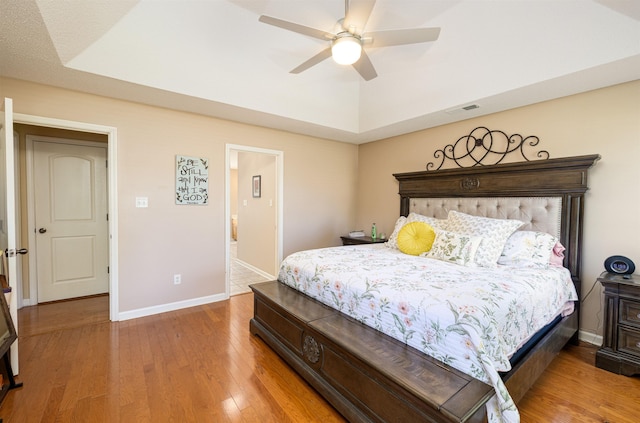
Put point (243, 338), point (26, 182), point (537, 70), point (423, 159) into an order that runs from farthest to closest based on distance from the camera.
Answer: point (423, 159) < point (26, 182) < point (243, 338) < point (537, 70)

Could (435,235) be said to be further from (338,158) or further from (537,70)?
(338,158)

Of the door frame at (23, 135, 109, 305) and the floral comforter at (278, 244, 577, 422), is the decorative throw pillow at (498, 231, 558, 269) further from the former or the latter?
the door frame at (23, 135, 109, 305)

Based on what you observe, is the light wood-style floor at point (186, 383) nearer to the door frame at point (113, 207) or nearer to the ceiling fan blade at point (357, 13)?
the door frame at point (113, 207)

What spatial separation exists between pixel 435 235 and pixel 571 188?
4.07 ft

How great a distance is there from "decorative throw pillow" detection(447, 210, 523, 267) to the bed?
0.82ft

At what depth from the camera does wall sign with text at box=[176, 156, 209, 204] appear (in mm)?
3354

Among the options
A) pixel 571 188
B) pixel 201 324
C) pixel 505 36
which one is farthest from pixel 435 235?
pixel 201 324

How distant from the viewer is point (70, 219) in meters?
3.59

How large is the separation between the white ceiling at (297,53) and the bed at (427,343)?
31.5 inches

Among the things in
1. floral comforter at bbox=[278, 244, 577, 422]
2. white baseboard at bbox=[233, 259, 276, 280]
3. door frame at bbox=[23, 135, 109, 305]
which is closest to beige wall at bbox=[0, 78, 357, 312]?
white baseboard at bbox=[233, 259, 276, 280]

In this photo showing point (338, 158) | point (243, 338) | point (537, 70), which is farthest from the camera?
point (338, 158)

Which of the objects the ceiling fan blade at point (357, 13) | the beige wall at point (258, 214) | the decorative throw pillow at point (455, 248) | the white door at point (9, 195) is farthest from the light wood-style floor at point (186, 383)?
the ceiling fan blade at point (357, 13)

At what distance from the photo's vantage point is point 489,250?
251 cm

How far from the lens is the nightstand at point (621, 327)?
210cm
